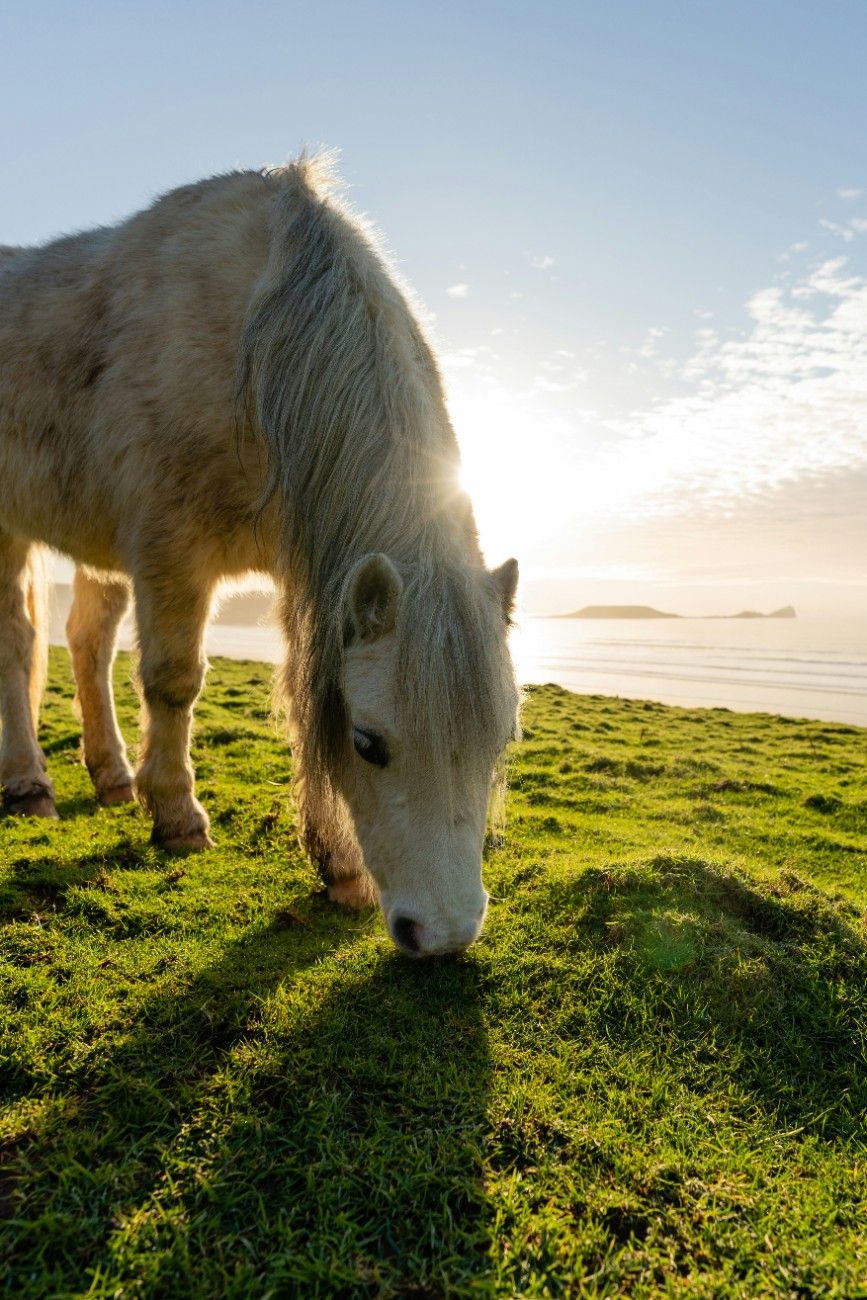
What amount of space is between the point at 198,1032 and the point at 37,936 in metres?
1.12

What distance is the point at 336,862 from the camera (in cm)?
377

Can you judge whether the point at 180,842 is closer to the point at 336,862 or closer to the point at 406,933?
the point at 336,862

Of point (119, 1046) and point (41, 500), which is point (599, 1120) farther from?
point (41, 500)

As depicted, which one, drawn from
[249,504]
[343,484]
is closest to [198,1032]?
[343,484]

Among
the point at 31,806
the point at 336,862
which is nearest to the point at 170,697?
the point at 336,862

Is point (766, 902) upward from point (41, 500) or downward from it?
downward

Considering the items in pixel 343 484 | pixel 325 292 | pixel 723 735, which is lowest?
pixel 723 735

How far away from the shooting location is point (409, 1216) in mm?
1823

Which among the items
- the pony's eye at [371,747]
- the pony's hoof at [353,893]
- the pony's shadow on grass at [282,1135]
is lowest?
the pony's shadow on grass at [282,1135]

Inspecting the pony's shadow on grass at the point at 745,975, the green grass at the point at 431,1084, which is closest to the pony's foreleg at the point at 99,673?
the green grass at the point at 431,1084

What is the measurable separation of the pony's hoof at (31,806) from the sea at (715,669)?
56.2 inches

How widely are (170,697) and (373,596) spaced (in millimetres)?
2076

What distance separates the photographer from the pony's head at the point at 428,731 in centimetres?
246

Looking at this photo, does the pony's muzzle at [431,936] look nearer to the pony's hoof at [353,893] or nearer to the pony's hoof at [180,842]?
the pony's hoof at [353,893]
